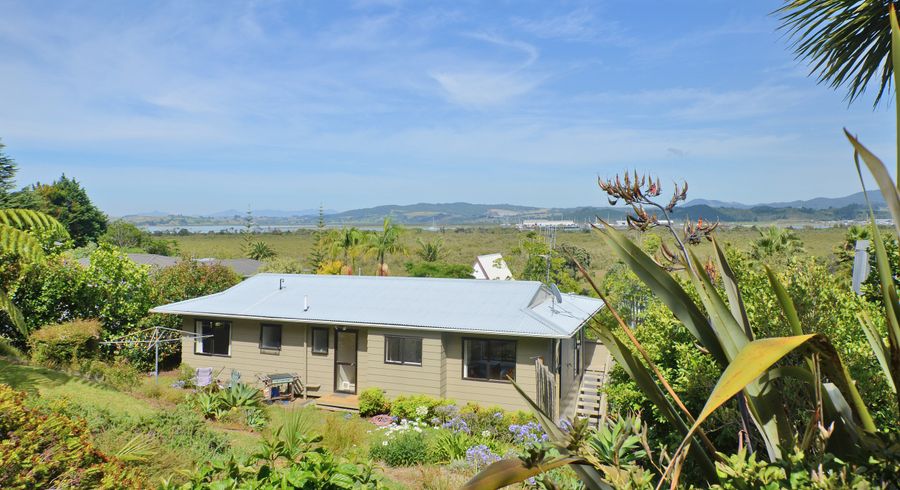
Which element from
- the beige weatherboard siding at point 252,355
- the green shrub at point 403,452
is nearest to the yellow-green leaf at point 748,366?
the green shrub at point 403,452

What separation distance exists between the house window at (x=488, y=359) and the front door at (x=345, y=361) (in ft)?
13.6

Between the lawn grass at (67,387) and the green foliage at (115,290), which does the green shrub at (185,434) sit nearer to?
the lawn grass at (67,387)

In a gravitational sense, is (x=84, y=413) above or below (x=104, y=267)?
below

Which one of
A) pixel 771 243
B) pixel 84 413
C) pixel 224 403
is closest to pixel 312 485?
pixel 84 413

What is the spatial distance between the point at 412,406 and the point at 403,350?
6.14 ft

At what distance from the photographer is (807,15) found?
7.23 m

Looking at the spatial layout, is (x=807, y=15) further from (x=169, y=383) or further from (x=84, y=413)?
(x=169, y=383)

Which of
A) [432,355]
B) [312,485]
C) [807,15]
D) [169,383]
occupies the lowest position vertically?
[169,383]

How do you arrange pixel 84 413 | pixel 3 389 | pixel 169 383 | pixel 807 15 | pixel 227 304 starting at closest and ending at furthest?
pixel 3 389 < pixel 807 15 < pixel 84 413 < pixel 169 383 < pixel 227 304

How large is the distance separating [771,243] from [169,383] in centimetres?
2555

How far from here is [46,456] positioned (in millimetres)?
4887

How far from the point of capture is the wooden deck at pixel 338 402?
57.5 ft

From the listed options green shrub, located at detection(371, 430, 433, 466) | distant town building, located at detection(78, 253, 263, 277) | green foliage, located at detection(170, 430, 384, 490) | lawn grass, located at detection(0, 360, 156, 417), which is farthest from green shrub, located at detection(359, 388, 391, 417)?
distant town building, located at detection(78, 253, 263, 277)

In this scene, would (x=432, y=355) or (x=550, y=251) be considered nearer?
(x=432, y=355)
